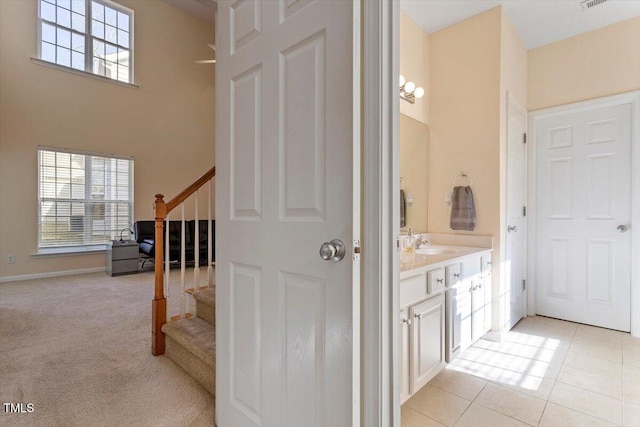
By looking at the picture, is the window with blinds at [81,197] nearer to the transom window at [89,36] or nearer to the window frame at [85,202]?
the window frame at [85,202]

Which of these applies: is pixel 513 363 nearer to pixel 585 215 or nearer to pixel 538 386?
pixel 538 386

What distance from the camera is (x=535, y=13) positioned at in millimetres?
2766

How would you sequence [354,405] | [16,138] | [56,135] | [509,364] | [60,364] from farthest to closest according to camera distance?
[56,135]
[16,138]
[509,364]
[60,364]
[354,405]

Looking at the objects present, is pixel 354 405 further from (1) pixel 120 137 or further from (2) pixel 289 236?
(1) pixel 120 137

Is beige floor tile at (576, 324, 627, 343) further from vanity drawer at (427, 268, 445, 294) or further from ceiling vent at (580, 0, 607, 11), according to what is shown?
ceiling vent at (580, 0, 607, 11)

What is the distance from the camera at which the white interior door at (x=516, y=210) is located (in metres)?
2.90

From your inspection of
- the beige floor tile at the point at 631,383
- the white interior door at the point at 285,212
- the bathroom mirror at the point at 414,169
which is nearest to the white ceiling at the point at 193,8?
the bathroom mirror at the point at 414,169

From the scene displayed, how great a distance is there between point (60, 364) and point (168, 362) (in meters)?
0.71

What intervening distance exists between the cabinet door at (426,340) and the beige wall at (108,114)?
5.78m

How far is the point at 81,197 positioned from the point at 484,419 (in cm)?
638

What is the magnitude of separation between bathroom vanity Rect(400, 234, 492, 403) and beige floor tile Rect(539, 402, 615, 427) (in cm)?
52

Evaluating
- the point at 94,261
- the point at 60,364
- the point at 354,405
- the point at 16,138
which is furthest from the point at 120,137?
the point at 354,405

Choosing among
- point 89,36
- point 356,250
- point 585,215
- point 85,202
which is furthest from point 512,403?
point 89,36

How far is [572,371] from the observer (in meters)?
2.15
